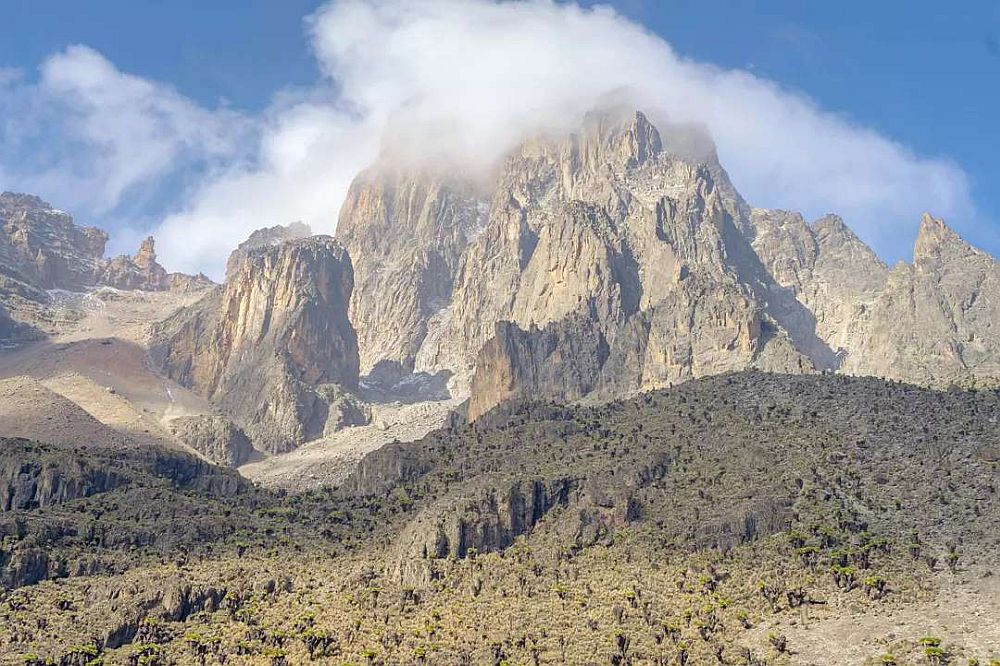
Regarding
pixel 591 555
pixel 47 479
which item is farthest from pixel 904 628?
pixel 47 479

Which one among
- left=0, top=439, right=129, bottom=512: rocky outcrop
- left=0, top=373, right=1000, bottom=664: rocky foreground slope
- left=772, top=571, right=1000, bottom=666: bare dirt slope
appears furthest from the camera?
left=0, top=439, right=129, bottom=512: rocky outcrop

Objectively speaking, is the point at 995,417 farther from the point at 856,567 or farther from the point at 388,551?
the point at 388,551

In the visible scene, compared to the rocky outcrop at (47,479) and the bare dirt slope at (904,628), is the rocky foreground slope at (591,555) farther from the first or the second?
the rocky outcrop at (47,479)

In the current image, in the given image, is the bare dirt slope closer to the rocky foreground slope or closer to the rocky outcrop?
the rocky foreground slope

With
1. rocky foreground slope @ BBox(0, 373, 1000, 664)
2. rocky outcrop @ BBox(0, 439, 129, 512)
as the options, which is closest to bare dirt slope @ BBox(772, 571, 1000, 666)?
rocky foreground slope @ BBox(0, 373, 1000, 664)

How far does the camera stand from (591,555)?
143m

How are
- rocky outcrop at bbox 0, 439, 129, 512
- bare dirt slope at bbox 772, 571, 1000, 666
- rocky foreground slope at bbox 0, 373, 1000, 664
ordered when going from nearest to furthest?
bare dirt slope at bbox 772, 571, 1000, 666, rocky foreground slope at bbox 0, 373, 1000, 664, rocky outcrop at bbox 0, 439, 129, 512

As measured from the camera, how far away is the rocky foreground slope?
389 ft

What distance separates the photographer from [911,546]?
5281 inches

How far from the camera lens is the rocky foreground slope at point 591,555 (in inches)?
4665

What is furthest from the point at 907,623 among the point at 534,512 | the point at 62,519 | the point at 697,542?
the point at 62,519

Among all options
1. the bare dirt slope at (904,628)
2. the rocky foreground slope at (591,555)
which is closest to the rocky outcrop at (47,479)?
the rocky foreground slope at (591,555)

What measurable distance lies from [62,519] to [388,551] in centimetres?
3828

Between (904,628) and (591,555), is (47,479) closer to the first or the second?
(591,555)
